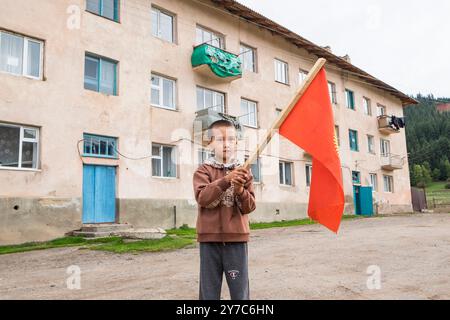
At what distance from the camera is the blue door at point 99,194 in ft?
43.4

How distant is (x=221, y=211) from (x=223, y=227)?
13cm

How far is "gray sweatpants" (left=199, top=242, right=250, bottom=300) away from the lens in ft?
9.66

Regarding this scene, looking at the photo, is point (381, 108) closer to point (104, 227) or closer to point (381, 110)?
point (381, 110)

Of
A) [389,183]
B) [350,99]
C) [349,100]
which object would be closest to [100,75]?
[349,100]

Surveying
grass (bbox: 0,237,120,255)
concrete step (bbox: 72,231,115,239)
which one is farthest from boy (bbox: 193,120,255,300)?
concrete step (bbox: 72,231,115,239)

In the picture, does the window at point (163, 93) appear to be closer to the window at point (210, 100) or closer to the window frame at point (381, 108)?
the window at point (210, 100)

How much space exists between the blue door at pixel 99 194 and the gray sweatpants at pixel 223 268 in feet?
36.5

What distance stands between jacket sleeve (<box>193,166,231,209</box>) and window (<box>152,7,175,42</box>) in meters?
14.6

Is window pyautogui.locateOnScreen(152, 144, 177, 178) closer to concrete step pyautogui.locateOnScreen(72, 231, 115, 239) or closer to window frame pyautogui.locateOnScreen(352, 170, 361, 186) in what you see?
concrete step pyautogui.locateOnScreen(72, 231, 115, 239)

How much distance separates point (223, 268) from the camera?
3.03 metres

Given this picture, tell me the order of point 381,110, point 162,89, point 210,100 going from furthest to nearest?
point 381,110 < point 210,100 < point 162,89

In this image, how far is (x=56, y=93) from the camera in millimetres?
12688

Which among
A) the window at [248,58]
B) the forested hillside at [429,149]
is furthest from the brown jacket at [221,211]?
the forested hillside at [429,149]
